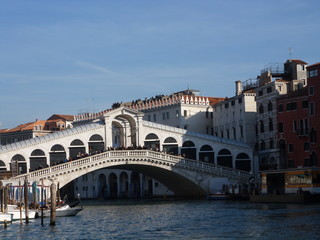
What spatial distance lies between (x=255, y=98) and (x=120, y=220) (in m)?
30.4

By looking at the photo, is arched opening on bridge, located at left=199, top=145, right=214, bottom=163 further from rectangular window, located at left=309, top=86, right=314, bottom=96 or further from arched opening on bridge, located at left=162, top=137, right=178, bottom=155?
rectangular window, located at left=309, top=86, right=314, bottom=96

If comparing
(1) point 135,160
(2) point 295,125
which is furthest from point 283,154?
(1) point 135,160

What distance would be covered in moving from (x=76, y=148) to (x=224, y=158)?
13.5 metres

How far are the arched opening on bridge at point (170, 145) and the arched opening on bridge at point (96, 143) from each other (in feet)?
18.3

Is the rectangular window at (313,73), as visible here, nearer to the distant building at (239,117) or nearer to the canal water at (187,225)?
the distant building at (239,117)

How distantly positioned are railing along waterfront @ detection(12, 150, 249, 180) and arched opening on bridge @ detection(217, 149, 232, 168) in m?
2.83

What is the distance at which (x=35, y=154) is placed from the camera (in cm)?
6266

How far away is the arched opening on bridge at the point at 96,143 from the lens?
215ft

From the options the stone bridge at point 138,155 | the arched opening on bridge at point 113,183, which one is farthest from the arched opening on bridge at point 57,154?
the arched opening on bridge at point 113,183

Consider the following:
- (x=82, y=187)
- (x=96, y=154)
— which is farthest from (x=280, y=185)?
(x=82, y=187)

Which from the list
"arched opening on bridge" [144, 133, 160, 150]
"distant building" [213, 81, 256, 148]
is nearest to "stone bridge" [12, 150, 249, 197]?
"arched opening on bridge" [144, 133, 160, 150]

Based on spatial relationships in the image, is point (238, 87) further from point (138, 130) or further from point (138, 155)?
point (138, 155)

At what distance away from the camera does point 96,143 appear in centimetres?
6600

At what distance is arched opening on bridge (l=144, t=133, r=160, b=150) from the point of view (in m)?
67.5
